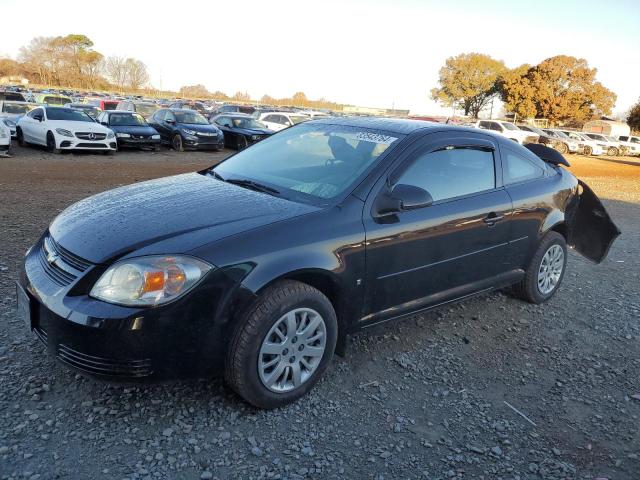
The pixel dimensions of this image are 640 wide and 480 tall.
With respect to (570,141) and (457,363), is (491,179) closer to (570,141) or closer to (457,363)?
(457,363)

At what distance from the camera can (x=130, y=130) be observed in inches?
664

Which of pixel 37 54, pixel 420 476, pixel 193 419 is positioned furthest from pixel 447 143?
pixel 37 54

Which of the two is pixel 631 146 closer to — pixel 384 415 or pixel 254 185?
pixel 254 185

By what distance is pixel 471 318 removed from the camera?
4625 mm

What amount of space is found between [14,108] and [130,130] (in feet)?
19.2

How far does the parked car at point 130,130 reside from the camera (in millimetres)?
16719

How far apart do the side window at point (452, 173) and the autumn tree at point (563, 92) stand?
5168 centimetres

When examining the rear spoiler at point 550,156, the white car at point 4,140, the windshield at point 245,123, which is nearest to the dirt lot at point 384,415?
the rear spoiler at point 550,156

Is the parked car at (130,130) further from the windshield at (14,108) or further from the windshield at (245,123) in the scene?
the windshield at (14,108)

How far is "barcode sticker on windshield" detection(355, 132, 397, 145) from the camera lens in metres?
3.75

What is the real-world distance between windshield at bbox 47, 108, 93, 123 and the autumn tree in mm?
45590

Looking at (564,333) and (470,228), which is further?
(564,333)

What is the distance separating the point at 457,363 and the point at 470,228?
0.98 meters

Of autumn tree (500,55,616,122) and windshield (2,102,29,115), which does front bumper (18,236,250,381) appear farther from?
autumn tree (500,55,616,122)
